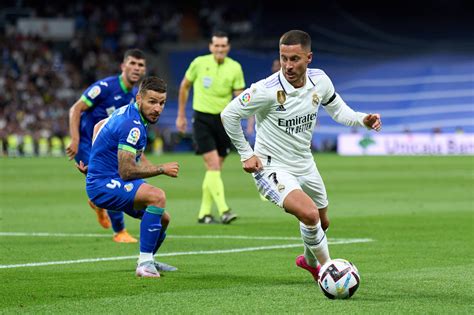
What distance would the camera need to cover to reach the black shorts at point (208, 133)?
52.1 ft

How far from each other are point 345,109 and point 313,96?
478 mm

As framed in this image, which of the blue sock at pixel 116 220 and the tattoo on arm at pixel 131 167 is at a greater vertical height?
the tattoo on arm at pixel 131 167

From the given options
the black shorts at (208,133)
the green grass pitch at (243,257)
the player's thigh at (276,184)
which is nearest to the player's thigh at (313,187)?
the player's thigh at (276,184)

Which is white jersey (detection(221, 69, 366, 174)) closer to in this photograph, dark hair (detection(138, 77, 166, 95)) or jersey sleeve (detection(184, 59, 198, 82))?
dark hair (detection(138, 77, 166, 95))

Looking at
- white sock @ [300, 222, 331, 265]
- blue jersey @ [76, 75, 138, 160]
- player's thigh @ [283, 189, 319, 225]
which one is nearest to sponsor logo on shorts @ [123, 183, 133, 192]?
player's thigh @ [283, 189, 319, 225]

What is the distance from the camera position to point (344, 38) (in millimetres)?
55906

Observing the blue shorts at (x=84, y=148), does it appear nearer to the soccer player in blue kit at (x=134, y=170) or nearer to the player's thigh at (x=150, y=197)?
the soccer player in blue kit at (x=134, y=170)

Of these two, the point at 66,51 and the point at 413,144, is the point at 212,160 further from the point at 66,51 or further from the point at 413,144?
the point at 66,51

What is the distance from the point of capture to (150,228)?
9664 millimetres

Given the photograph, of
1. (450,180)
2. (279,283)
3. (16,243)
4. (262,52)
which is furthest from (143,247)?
(262,52)

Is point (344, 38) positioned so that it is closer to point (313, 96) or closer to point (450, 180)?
point (450, 180)

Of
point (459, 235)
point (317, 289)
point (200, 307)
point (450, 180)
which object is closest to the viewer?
point (200, 307)

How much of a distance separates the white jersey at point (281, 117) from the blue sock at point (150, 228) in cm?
108

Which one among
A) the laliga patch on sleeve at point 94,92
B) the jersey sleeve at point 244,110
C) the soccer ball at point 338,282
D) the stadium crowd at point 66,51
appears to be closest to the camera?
the soccer ball at point 338,282
